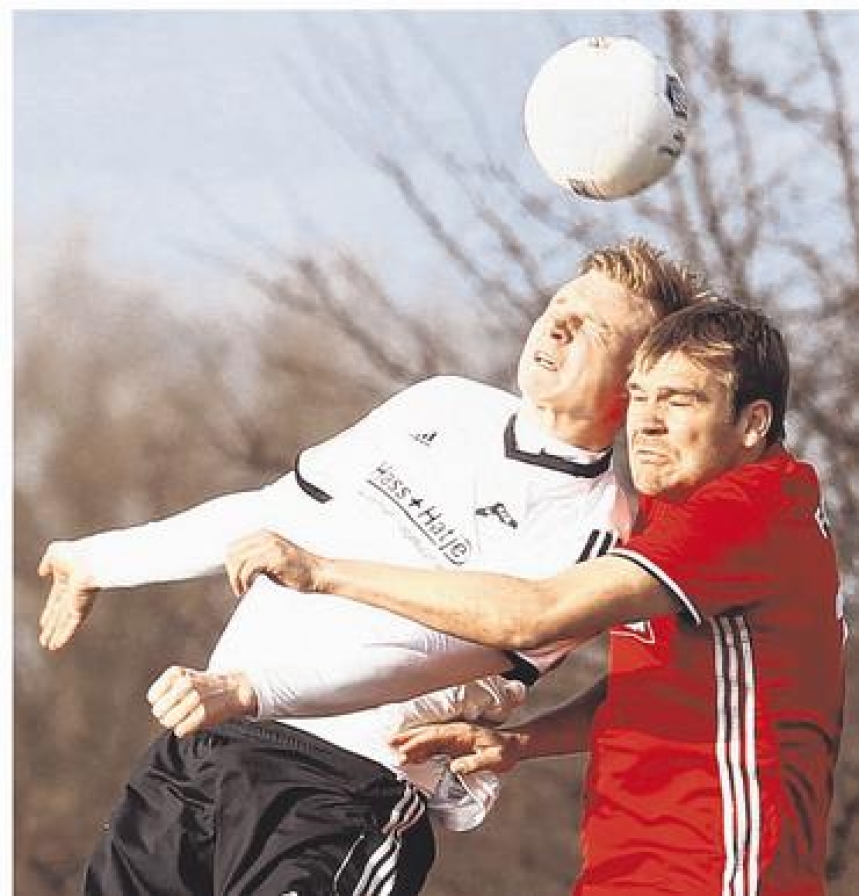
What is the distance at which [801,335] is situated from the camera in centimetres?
948

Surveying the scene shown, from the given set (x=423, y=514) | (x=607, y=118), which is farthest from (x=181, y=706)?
(x=607, y=118)

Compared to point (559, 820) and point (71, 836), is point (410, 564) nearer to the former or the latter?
point (559, 820)

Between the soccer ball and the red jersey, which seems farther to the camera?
the soccer ball

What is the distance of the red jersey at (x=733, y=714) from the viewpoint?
380 cm

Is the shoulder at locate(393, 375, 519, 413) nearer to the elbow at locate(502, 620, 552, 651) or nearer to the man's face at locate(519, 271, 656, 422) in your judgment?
the man's face at locate(519, 271, 656, 422)

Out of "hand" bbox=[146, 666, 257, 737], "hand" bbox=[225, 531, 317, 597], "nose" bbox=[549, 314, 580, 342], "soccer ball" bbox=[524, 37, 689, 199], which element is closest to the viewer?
"hand" bbox=[225, 531, 317, 597]

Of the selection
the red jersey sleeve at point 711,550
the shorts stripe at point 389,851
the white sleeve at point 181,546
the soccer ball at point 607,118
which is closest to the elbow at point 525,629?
the red jersey sleeve at point 711,550

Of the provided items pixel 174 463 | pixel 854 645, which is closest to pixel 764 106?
pixel 854 645

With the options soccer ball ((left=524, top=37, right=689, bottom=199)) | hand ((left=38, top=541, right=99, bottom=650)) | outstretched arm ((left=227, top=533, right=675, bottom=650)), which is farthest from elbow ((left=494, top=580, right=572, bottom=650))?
soccer ball ((left=524, top=37, right=689, bottom=199))

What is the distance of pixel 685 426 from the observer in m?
3.86

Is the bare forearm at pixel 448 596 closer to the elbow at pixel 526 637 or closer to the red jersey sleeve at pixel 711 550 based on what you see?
the elbow at pixel 526 637

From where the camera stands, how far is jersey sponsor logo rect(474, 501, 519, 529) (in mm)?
4016

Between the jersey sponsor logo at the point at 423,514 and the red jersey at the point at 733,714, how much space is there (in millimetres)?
305

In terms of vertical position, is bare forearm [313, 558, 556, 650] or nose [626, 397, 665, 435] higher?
nose [626, 397, 665, 435]
